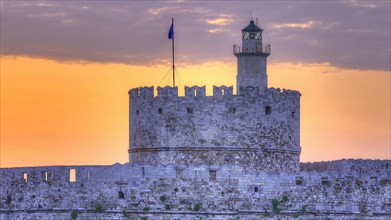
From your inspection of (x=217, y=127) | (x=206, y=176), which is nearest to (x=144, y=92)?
(x=217, y=127)

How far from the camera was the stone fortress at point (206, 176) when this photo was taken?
7188 centimetres

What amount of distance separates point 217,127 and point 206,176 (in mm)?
3182

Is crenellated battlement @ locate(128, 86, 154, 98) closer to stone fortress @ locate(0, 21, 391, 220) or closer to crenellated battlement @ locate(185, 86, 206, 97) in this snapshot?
stone fortress @ locate(0, 21, 391, 220)

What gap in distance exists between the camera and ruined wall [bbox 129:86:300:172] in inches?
2928

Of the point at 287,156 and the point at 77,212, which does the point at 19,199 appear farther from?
the point at 287,156

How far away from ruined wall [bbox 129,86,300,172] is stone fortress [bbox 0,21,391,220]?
0.04m

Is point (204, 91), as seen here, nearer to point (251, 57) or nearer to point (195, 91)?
point (195, 91)

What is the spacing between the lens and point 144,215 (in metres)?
72.1

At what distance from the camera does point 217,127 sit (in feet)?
244

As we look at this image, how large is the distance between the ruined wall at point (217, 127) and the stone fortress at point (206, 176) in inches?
1.7

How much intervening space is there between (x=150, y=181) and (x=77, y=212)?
3529 mm

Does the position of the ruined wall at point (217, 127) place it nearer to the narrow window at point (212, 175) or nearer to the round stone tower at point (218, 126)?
the round stone tower at point (218, 126)

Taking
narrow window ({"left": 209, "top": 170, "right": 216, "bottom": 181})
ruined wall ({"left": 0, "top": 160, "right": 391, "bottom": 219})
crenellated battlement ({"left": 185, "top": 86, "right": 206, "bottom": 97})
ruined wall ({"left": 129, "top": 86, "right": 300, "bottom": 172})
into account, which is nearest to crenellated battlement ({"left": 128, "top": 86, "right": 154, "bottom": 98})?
ruined wall ({"left": 129, "top": 86, "right": 300, "bottom": 172})

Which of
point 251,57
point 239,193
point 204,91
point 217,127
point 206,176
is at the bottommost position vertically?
point 239,193
